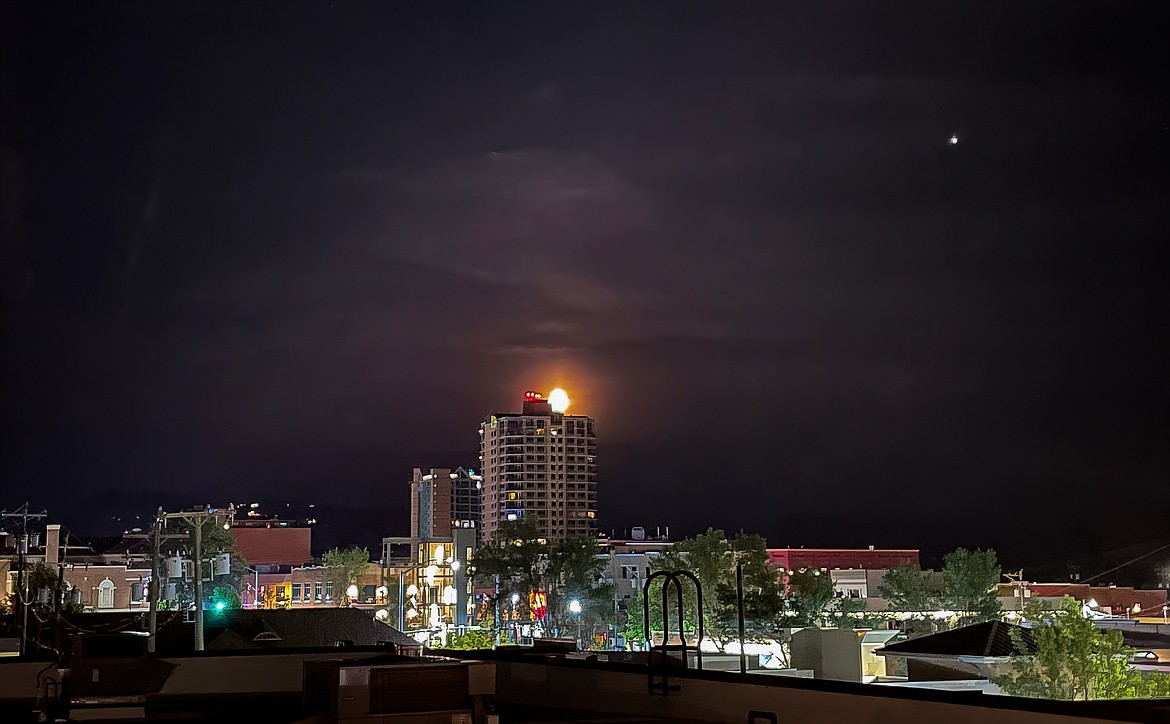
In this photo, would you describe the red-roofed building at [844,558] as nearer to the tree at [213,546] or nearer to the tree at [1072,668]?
the tree at [213,546]

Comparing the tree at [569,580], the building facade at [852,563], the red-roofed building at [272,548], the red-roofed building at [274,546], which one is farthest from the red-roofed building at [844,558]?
the red-roofed building at [274,546]

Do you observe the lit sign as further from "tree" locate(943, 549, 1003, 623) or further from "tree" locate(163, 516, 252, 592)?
"tree" locate(943, 549, 1003, 623)

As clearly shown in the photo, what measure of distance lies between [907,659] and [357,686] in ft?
92.8

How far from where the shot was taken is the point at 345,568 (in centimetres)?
10600

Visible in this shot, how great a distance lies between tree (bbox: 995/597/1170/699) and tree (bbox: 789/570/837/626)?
128ft

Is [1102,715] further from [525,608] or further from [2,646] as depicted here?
[525,608]

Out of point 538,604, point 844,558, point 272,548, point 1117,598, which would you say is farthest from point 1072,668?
point 272,548

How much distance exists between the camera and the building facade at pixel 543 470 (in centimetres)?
19162

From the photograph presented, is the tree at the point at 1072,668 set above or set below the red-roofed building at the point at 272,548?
below

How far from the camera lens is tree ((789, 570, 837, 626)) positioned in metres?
74.4

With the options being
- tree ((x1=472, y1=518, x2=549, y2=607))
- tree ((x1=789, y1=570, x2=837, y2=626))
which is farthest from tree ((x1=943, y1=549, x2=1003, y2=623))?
tree ((x1=472, y1=518, x2=549, y2=607))

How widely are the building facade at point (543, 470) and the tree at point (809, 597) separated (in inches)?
4402

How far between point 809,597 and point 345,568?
155 ft

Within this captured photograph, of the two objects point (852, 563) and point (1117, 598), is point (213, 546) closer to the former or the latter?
point (852, 563)
